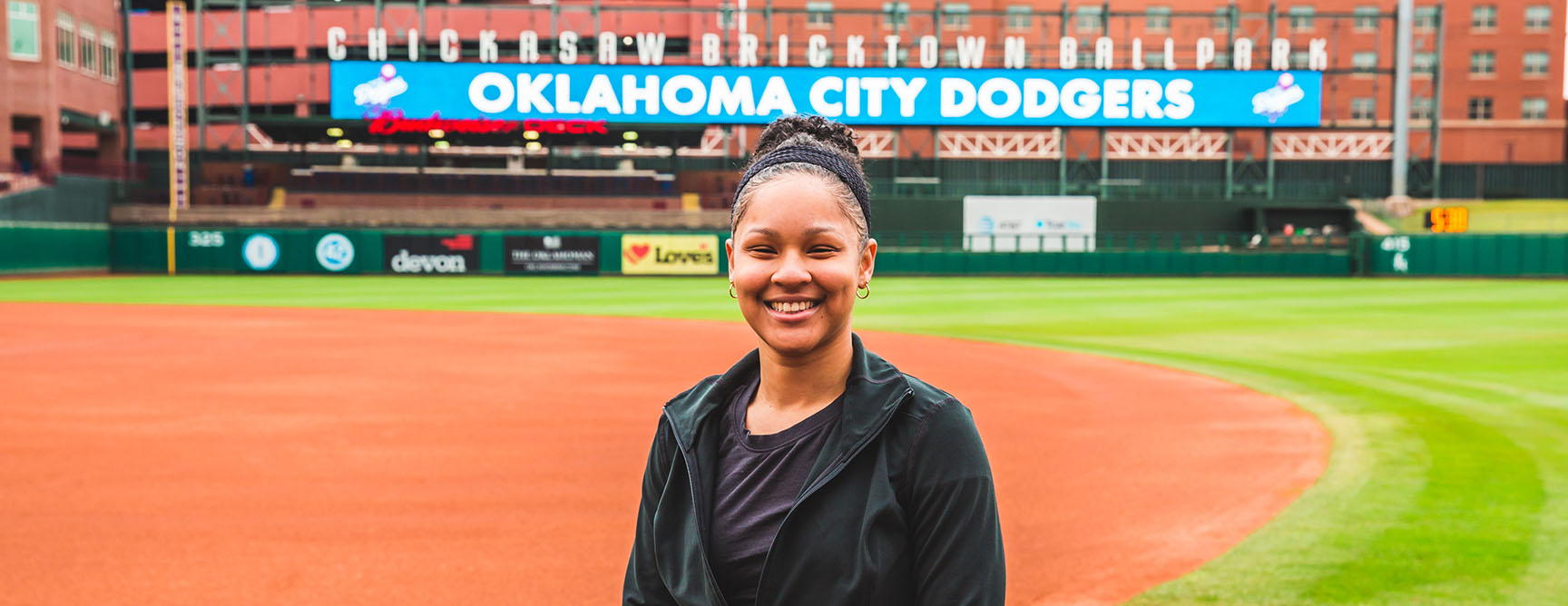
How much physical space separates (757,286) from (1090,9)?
253 ft

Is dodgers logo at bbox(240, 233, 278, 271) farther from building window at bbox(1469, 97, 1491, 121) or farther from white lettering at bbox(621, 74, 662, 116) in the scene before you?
building window at bbox(1469, 97, 1491, 121)

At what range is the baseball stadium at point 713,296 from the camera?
6527 millimetres

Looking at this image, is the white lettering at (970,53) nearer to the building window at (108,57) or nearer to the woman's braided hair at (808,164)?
the building window at (108,57)

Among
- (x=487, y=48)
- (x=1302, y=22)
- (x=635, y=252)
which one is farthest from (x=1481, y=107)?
(x=487, y=48)

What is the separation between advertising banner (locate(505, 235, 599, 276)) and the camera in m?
44.5

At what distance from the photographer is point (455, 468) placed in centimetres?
866

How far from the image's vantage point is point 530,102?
52031mm

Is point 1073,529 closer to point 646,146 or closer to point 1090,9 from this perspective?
point 646,146

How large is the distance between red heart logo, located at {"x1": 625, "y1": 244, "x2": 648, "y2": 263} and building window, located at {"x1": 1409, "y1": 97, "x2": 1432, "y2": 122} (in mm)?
53688

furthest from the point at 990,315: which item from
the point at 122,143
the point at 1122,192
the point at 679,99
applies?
the point at 122,143

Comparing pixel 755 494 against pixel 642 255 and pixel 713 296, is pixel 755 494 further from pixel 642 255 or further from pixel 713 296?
pixel 642 255

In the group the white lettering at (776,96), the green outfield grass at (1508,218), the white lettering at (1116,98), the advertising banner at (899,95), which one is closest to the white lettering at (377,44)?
the advertising banner at (899,95)

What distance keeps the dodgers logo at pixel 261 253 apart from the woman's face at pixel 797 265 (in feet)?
151

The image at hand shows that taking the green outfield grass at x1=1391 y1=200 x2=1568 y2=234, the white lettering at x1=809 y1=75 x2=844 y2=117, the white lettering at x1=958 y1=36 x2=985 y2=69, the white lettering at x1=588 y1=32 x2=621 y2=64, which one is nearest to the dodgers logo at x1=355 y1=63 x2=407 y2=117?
the white lettering at x1=588 y1=32 x2=621 y2=64
